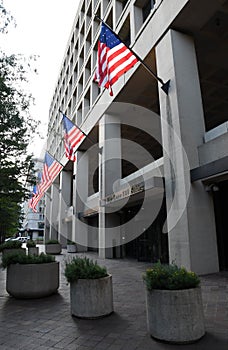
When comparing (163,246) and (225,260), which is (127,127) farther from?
(225,260)

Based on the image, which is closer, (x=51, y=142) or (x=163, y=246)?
(x=163, y=246)

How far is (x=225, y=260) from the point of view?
1109 cm

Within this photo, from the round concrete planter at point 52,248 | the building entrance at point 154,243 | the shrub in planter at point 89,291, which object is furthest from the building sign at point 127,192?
the round concrete planter at point 52,248

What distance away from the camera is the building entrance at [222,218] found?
1113 cm

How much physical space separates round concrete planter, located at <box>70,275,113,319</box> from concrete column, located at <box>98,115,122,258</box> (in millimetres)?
12596

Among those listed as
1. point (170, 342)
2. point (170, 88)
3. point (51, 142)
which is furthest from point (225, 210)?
point (51, 142)

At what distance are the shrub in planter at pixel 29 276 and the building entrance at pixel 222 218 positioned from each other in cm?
723

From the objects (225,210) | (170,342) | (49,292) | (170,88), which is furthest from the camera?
(225,210)

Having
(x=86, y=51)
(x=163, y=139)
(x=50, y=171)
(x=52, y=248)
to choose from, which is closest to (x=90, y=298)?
(x=163, y=139)

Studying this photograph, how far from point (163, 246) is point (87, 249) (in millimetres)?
12825

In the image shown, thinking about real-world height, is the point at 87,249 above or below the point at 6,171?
below

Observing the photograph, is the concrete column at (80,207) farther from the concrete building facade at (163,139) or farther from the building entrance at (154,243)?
the building entrance at (154,243)

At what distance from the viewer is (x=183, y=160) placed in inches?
394

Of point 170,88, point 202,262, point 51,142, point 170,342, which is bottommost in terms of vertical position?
point 170,342
